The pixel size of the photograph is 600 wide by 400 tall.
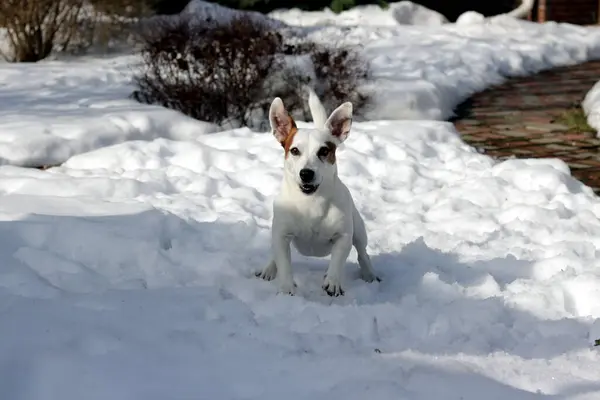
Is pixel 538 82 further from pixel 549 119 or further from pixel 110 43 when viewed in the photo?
pixel 110 43

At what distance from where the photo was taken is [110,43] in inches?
537

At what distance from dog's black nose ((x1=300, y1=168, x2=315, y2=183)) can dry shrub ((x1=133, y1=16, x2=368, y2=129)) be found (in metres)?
4.07

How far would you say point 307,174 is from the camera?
4539 millimetres

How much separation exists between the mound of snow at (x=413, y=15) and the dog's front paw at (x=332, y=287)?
1437 cm

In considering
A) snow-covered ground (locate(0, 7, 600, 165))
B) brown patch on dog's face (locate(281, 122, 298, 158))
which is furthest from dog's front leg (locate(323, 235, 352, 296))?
snow-covered ground (locate(0, 7, 600, 165))

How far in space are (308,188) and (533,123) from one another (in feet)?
18.8

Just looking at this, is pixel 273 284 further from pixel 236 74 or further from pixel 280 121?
pixel 236 74

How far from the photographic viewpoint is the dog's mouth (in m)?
4.59

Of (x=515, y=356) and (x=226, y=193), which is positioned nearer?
(x=515, y=356)

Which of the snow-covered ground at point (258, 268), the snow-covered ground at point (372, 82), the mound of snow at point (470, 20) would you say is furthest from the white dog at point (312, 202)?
the mound of snow at point (470, 20)

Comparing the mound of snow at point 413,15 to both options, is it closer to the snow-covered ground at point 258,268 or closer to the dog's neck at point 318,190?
the snow-covered ground at point 258,268

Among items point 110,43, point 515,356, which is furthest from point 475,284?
point 110,43

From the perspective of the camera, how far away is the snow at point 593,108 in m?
9.31

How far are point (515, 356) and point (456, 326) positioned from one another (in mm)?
436
